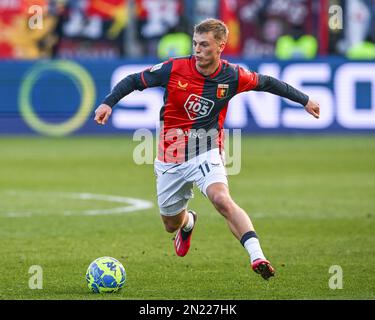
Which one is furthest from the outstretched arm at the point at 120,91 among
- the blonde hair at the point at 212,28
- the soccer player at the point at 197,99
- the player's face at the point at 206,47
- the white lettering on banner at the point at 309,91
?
the white lettering on banner at the point at 309,91

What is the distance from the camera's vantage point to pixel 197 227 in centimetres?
1210

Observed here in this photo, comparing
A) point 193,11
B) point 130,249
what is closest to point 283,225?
point 130,249

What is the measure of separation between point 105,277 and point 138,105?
1444cm

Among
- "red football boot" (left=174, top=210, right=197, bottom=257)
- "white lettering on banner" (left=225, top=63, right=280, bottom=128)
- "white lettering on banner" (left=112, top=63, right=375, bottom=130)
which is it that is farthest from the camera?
"white lettering on banner" (left=225, top=63, right=280, bottom=128)

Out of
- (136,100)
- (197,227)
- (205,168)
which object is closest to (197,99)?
(205,168)

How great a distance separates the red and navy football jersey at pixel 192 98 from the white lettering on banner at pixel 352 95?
44.9 feet

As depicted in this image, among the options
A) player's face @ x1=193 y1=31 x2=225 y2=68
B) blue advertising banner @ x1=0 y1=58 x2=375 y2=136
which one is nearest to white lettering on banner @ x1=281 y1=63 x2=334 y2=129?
blue advertising banner @ x1=0 y1=58 x2=375 y2=136

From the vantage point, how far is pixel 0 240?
10.9 meters

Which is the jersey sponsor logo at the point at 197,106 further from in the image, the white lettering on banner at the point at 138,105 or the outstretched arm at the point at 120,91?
the white lettering on banner at the point at 138,105

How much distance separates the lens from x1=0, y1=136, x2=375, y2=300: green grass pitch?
8.46 m

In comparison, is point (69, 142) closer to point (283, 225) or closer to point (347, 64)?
point (347, 64)

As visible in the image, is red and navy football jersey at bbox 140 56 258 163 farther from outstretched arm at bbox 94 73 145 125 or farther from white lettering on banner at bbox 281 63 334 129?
white lettering on banner at bbox 281 63 334 129

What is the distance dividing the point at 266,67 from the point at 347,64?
175 centimetres
